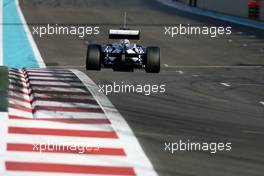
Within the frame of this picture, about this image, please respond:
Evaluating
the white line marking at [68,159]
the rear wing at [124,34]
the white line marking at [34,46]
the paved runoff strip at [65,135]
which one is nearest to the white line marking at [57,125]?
the paved runoff strip at [65,135]

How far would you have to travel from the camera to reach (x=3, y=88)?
17.3 meters

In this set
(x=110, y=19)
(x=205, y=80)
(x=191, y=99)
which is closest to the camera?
(x=191, y=99)

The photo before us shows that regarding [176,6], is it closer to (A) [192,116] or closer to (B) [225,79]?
(B) [225,79]

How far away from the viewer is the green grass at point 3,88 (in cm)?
1517

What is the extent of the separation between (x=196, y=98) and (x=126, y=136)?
509cm

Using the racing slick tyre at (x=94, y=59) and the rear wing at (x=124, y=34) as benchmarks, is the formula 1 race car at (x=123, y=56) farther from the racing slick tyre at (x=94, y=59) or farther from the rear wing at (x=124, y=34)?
the rear wing at (x=124, y=34)

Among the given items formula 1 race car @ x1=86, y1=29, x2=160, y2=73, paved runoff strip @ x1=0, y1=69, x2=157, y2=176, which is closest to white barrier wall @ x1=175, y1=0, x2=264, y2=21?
formula 1 race car @ x1=86, y1=29, x2=160, y2=73

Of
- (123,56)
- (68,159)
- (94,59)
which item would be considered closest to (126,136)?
(68,159)

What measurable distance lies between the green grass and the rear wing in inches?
127

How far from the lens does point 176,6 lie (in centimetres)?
6975

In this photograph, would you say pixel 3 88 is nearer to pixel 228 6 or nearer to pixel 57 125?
pixel 57 125

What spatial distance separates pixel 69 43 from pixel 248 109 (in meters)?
18.7

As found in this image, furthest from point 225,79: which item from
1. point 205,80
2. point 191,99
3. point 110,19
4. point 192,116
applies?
point 110,19

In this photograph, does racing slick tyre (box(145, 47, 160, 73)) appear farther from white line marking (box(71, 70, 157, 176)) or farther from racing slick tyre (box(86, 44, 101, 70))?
white line marking (box(71, 70, 157, 176))
